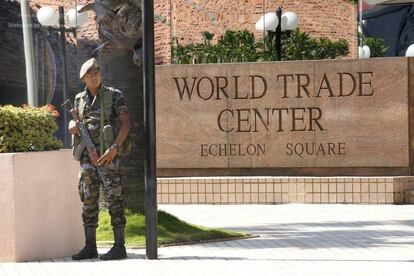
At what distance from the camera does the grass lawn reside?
1311 cm

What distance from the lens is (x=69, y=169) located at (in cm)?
1209

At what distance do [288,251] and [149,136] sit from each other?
6.40ft

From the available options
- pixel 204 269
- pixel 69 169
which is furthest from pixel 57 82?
pixel 204 269

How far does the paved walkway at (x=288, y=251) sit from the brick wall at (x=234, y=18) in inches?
542

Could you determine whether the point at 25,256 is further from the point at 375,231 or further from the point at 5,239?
the point at 375,231

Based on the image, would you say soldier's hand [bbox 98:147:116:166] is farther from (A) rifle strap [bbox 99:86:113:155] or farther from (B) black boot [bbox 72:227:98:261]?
(B) black boot [bbox 72:227:98:261]

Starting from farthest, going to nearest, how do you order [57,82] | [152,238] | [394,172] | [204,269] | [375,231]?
[394,172]
[57,82]
[375,231]
[152,238]
[204,269]

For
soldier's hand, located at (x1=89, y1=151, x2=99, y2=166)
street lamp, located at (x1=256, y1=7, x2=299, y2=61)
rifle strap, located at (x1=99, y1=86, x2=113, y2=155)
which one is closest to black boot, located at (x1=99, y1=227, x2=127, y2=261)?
soldier's hand, located at (x1=89, y1=151, x2=99, y2=166)

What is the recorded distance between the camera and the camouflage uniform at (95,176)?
11.6 m

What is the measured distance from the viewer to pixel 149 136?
11.6 meters

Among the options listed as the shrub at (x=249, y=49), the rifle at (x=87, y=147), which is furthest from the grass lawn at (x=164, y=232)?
the shrub at (x=249, y=49)

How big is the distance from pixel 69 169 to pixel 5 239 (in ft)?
3.27

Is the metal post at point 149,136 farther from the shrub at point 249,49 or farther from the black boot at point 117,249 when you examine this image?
the shrub at point 249,49

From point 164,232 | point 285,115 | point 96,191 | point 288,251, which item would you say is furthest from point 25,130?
point 285,115
